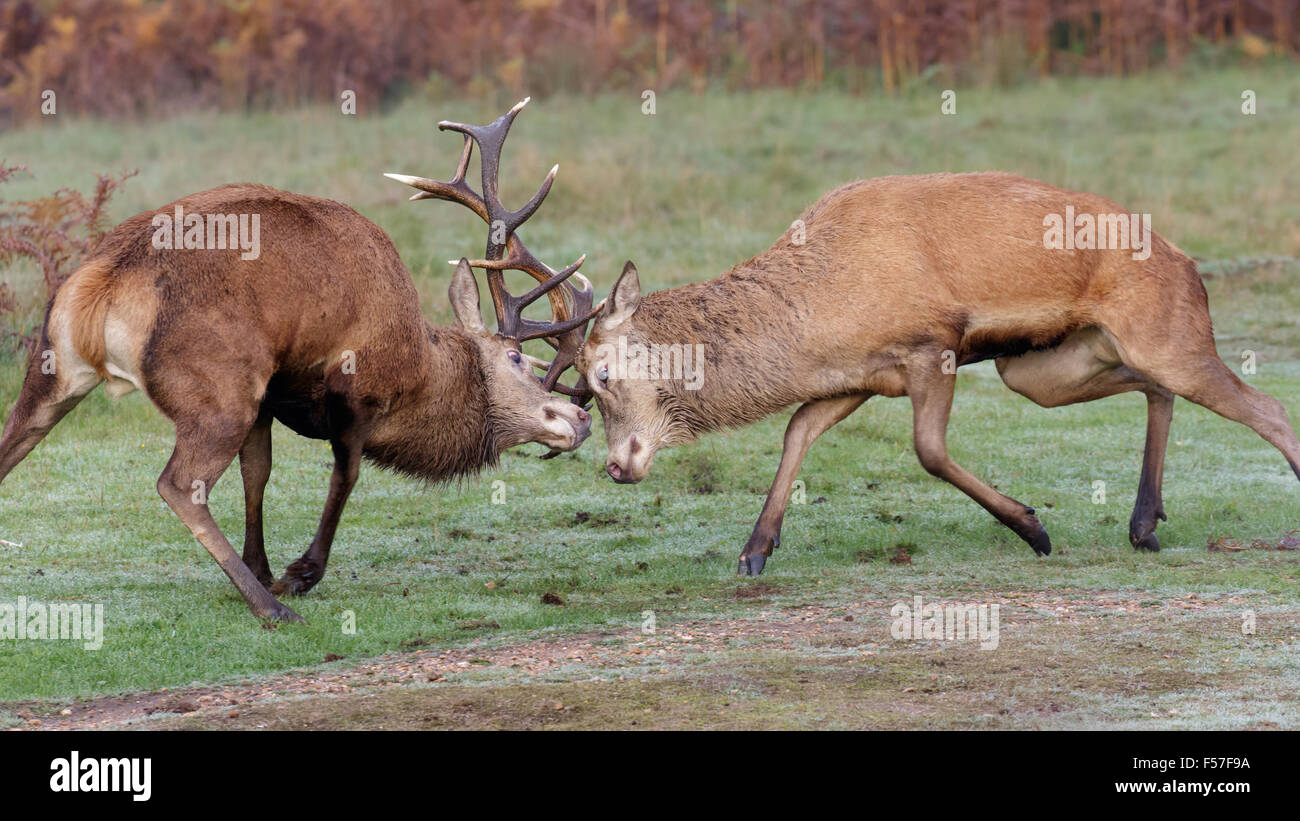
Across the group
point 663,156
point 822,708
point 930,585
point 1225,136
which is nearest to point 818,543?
point 930,585

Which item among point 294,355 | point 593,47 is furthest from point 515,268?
point 593,47

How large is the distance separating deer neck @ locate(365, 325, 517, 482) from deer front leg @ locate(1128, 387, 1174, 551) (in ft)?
12.9

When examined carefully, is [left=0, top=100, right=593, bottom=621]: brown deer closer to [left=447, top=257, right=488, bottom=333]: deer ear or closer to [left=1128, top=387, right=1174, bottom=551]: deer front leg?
[left=447, top=257, right=488, bottom=333]: deer ear

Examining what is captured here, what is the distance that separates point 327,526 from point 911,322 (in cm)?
363

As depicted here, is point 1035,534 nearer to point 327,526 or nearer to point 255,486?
point 327,526

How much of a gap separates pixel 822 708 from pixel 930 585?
2558 millimetres

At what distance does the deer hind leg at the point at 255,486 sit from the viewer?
9.62 meters

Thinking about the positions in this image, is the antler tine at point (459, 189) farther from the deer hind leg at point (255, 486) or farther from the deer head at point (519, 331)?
the deer hind leg at point (255, 486)

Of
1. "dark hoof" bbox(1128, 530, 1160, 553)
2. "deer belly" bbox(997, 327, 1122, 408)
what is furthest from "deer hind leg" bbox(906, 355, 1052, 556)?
"deer belly" bbox(997, 327, 1122, 408)

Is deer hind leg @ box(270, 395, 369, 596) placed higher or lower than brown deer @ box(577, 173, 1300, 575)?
lower

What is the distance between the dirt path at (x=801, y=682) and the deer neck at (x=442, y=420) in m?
1.74

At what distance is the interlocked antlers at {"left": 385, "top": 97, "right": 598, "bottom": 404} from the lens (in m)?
10.2

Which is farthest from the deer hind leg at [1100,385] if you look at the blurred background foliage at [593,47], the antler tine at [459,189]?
the blurred background foliage at [593,47]

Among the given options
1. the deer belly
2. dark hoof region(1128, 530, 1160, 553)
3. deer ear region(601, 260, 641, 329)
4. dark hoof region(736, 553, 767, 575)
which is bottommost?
dark hoof region(736, 553, 767, 575)
